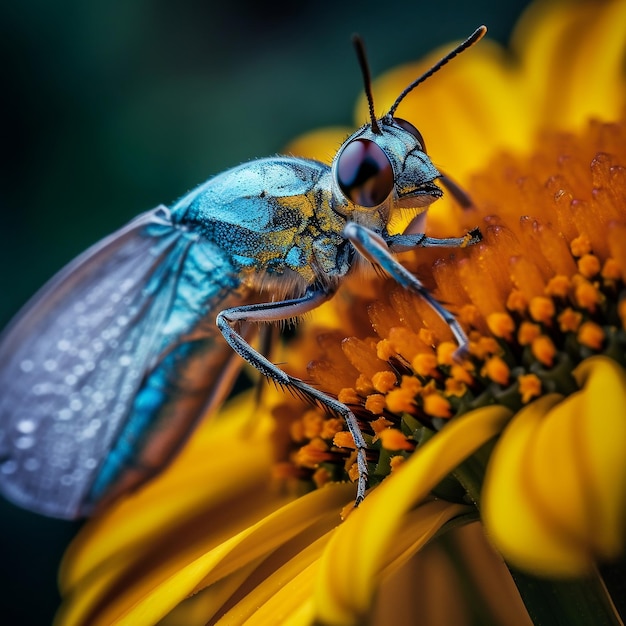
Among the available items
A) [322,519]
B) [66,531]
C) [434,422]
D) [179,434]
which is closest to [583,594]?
[434,422]

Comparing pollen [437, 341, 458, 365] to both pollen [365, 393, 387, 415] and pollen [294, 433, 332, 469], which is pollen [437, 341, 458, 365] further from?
pollen [294, 433, 332, 469]

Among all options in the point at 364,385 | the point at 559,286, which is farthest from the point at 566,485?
the point at 364,385

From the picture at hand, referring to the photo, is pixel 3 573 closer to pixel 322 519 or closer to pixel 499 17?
pixel 322 519

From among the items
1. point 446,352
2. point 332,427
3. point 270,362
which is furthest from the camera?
Answer: point 270,362

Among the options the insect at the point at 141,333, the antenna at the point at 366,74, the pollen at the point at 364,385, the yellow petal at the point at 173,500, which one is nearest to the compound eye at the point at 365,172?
the antenna at the point at 366,74

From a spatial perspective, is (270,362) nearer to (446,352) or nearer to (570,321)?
(446,352)

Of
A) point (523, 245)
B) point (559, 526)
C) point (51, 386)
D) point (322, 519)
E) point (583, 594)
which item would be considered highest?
point (51, 386)

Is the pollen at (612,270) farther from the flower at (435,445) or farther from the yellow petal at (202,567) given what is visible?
the yellow petal at (202,567)
